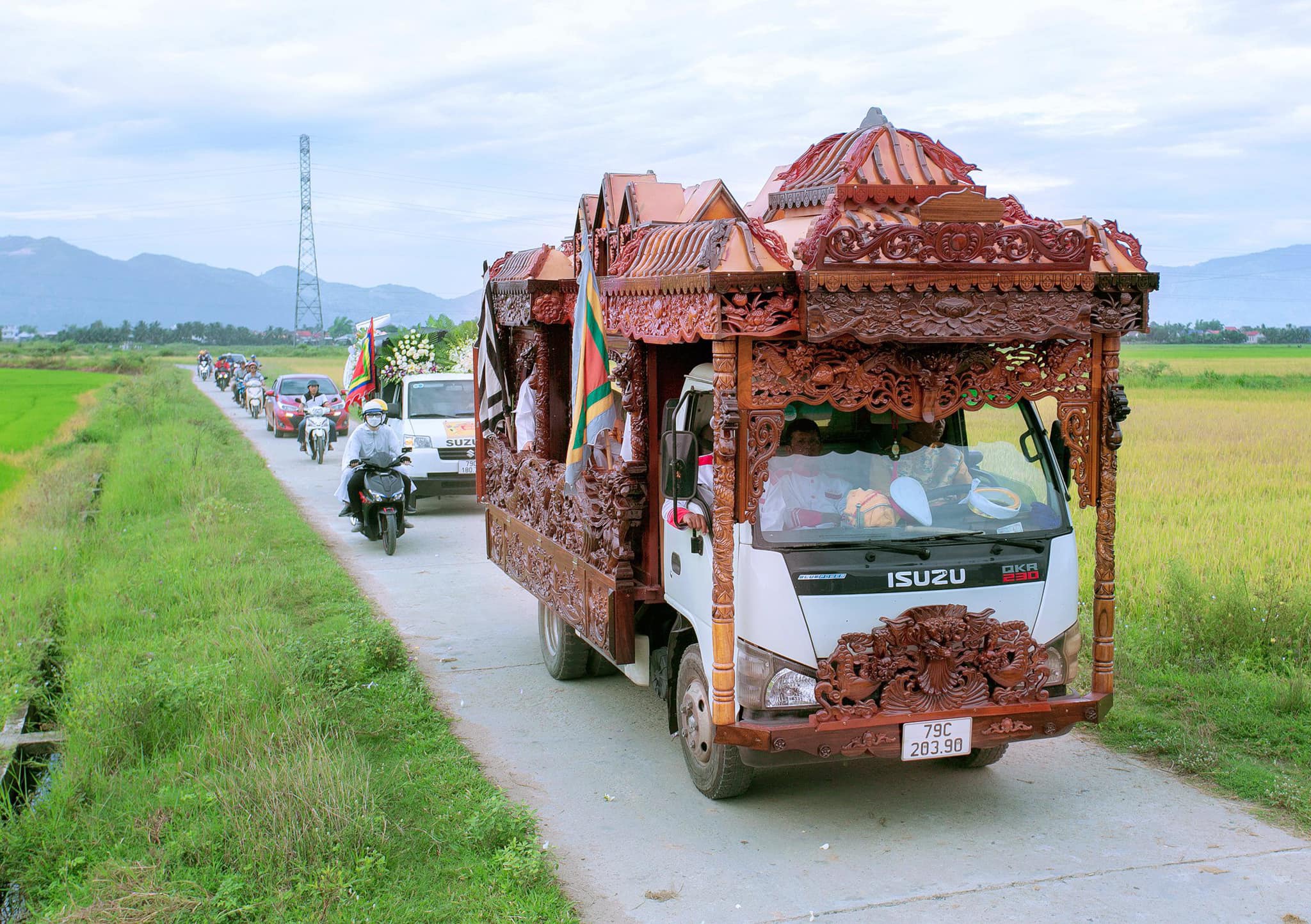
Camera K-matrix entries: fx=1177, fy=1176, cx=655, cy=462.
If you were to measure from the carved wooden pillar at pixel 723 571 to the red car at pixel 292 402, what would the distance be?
22.6m

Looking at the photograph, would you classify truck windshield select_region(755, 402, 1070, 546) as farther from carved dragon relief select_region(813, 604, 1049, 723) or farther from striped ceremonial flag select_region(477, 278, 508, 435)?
striped ceremonial flag select_region(477, 278, 508, 435)

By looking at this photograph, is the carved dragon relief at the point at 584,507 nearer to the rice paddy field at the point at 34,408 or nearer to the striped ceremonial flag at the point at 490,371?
→ the striped ceremonial flag at the point at 490,371

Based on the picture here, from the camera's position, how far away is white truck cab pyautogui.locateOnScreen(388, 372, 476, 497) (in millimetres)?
15711

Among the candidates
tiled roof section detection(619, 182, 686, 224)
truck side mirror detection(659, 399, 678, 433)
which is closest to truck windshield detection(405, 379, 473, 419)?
tiled roof section detection(619, 182, 686, 224)

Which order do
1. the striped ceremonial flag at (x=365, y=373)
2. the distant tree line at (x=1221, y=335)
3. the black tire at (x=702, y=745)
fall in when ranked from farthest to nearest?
the distant tree line at (x=1221, y=335)
the striped ceremonial flag at (x=365, y=373)
the black tire at (x=702, y=745)

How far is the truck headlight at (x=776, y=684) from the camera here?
512 centimetres

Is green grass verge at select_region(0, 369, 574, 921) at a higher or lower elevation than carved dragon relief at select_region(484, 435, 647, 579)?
lower

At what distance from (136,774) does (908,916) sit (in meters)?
3.82

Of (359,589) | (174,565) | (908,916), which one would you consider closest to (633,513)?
(908,916)

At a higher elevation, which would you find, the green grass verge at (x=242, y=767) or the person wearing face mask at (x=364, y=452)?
the person wearing face mask at (x=364, y=452)

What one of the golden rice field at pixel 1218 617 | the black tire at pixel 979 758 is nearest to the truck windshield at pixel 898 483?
the black tire at pixel 979 758

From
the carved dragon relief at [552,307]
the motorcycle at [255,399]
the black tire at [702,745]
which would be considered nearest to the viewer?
the black tire at [702,745]

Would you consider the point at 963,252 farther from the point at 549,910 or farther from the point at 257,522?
the point at 257,522

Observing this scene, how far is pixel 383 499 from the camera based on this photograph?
13.0 m
